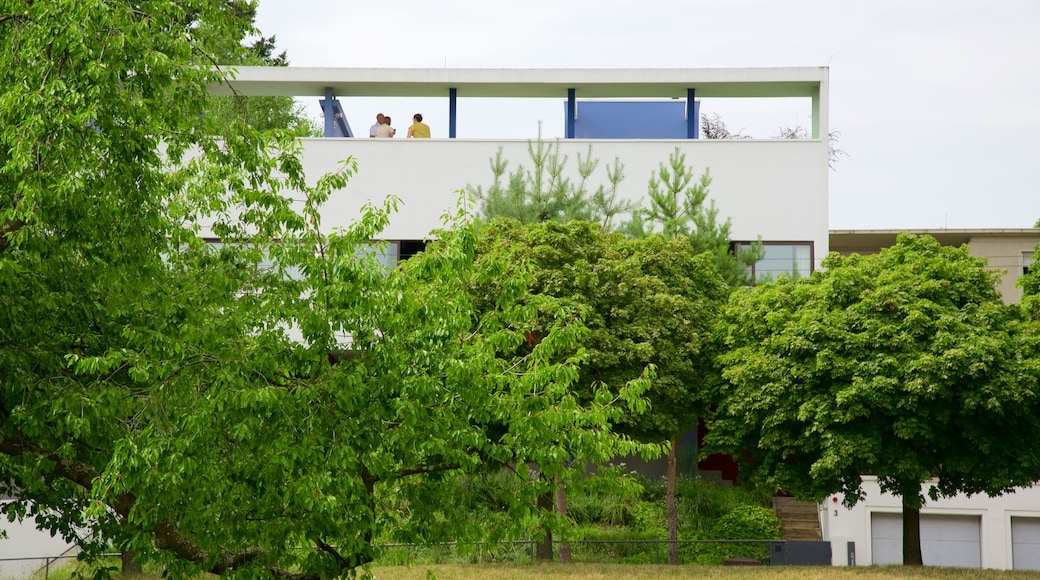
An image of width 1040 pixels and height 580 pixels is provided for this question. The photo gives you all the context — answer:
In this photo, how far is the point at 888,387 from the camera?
77.2 feet

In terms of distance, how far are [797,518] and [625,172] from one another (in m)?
10.6

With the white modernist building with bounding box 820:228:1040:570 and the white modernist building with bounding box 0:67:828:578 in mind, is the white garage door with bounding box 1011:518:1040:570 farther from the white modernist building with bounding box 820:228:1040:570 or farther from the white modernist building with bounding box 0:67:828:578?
the white modernist building with bounding box 0:67:828:578

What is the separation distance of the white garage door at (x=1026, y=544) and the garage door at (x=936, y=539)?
913mm

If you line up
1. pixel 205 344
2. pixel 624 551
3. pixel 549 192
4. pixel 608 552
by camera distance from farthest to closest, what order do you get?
pixel 549 192, pixel 624 551, pixel 608 552, pixel 205 344

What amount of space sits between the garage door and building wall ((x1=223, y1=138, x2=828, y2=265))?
24.3 ft

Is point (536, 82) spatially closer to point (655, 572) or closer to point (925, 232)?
point (925, 232)

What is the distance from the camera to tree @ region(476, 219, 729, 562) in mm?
24656

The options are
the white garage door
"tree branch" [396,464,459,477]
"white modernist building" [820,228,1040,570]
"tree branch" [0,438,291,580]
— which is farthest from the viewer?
the white garage door

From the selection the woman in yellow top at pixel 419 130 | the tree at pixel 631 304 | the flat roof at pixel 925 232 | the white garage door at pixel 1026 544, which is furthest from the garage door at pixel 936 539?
A: the woman in yellow top at pixel 419 130

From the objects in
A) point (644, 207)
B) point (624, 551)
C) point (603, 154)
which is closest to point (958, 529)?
point (624, 551)

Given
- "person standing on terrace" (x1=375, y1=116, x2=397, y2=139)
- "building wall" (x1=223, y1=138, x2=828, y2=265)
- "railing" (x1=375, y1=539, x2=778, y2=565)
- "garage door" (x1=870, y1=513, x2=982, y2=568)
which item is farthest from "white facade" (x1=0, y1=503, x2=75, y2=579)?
"garage door" (x1=870, y1=513, x2=982, y2=568)

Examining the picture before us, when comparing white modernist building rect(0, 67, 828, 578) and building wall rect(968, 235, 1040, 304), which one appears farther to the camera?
building wall rect(968, 235, 1040, 304)

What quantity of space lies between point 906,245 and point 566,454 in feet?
52.7

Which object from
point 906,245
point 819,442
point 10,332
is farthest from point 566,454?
point 906,245
